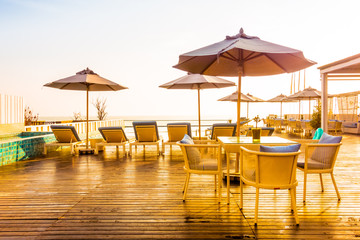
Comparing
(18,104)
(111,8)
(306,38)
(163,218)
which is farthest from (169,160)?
(306,38)

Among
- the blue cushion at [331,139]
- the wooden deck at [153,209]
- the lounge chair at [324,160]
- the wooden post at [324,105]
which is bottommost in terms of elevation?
the wooden deck at [153,209]

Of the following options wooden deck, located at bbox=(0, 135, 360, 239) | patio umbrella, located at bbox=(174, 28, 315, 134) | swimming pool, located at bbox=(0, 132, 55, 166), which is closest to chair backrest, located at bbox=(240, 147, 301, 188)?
wooden deck, located at bbox=(0, 135, 360, 239)

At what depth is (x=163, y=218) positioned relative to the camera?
240 centimetres

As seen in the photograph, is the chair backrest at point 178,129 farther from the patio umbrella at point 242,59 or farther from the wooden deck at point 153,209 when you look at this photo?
the wooden deck at point 153,209

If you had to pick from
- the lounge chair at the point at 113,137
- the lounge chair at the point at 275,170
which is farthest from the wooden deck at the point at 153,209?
the lounge chair at the point at 113,137

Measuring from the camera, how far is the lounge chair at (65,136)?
253 inches

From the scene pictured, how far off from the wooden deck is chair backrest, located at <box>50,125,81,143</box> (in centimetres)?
221

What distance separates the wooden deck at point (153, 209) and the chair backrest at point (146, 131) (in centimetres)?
203

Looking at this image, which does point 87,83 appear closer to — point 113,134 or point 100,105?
point 113,134

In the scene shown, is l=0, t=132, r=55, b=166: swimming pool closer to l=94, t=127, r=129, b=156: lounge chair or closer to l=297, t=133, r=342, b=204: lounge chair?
l=94, t=127, r=129, b=156: lounge chair

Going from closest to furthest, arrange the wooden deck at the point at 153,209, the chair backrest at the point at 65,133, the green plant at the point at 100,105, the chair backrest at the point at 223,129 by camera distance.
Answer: the wooden deck at the point at 153,209 < the chair backrest at the point at 223,129 < the chair backrest at the point at 65,133 < the green plant at the point at 100,105

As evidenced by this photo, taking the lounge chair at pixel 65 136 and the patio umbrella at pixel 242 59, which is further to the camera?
the lounge chair at pixel 65 136

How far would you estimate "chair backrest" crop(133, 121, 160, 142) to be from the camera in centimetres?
621

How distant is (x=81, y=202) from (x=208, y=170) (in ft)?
5.16
